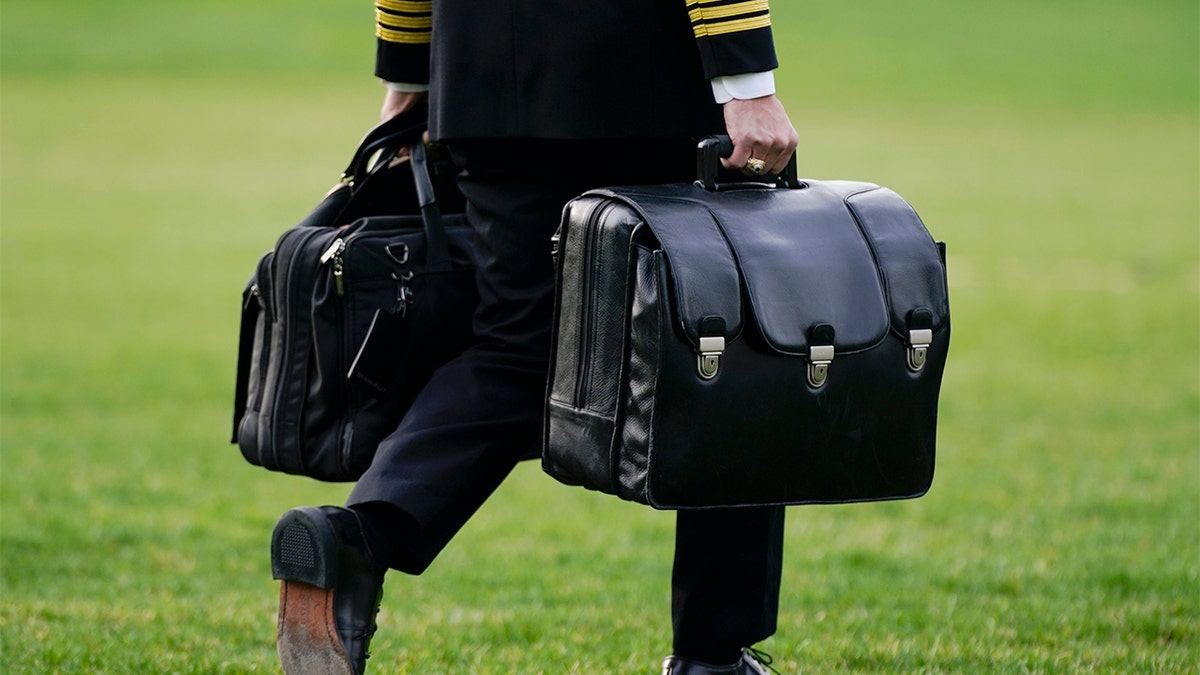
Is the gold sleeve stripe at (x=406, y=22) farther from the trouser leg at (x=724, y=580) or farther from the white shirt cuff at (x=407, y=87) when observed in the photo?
the trouser leg at (x=724, y=580)

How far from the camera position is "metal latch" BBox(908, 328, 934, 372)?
2703 mm

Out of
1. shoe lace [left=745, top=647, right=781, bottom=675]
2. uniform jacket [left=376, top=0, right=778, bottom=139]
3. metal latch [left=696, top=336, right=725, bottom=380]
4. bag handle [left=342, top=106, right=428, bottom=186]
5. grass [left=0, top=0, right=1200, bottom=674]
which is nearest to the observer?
metal latch [left=696, top=336, right=725, bottom=380]

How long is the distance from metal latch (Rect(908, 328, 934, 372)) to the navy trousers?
0.47m

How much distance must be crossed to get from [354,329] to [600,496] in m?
3.53

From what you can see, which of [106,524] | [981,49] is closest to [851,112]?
[981,49]

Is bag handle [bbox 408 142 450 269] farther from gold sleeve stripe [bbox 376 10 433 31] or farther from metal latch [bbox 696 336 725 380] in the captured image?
metal latch [bbox 696 336 725 380]

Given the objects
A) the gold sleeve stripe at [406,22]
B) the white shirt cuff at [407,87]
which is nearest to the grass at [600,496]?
the white shirt cuff at [407,87]

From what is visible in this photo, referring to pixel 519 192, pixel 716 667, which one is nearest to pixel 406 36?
pixel 519 192

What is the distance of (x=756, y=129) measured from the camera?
2730 mm

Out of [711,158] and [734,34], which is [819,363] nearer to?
[711,158]

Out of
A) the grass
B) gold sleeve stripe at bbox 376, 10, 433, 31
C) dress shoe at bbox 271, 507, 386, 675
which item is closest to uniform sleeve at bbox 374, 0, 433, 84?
gold sleeve stripe at bbox 376, 10, 433, 31

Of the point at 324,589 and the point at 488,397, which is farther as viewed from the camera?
the point at 488,397

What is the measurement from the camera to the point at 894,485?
274 cm

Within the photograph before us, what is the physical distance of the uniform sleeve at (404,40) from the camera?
328cm
